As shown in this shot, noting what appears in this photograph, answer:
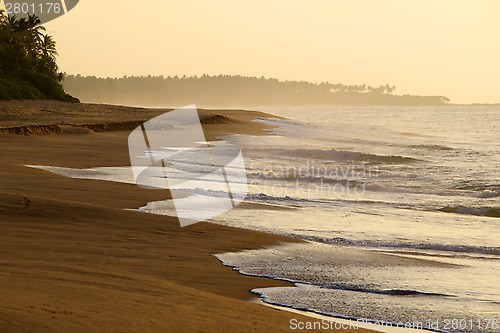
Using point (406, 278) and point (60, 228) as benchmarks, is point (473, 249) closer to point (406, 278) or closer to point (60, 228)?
point (406, 278)

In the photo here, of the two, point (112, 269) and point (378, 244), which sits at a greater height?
point (112, 269)

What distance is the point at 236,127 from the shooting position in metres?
43.0

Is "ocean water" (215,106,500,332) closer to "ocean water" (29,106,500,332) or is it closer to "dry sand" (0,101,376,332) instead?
"ocean water" (29,106,500,332)

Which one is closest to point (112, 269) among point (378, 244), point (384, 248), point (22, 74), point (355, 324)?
point (355, 324)

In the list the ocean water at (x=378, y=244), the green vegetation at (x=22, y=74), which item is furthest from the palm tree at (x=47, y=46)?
the ocean water at (x=378, y=244)

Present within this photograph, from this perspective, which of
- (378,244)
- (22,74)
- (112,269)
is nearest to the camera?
(112,269)

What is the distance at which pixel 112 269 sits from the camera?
5.41 metres

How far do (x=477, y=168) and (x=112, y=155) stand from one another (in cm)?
1271

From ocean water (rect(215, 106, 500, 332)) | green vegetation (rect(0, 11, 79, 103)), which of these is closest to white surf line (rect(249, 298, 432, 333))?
ocean water (rect(215, 106, 500, 332))

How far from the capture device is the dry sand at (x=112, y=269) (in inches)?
155

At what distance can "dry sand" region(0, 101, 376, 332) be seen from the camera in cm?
393

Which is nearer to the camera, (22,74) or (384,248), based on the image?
(384,248)

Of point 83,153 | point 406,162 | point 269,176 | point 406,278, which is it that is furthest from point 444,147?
point 406,278

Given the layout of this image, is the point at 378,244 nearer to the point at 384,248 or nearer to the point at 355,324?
the point at 384,248
